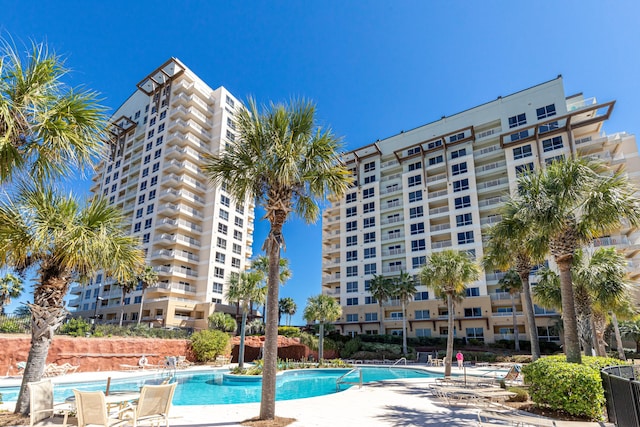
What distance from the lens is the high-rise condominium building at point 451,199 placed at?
45906 millimetres

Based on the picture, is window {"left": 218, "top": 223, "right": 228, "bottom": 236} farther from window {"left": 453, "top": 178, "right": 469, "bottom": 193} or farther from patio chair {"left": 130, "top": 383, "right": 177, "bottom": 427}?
patio chair {"left": 130, "top": 383, "right": 177, "bottom": 427}

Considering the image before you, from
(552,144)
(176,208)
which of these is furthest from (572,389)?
(176,208)

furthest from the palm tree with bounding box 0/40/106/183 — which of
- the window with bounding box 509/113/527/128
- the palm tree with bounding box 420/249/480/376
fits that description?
the window with bounding box 509/113/527/128

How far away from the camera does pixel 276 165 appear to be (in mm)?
9945

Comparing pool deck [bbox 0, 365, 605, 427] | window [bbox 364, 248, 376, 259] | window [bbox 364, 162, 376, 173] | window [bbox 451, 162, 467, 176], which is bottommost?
pool deck [bbox 0, 365, 605, 427]

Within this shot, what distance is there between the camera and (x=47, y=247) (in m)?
8.70

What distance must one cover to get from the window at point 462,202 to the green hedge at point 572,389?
4484cm

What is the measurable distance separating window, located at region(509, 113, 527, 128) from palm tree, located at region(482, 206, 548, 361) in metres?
38.0

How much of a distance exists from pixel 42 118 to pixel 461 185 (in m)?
53.8

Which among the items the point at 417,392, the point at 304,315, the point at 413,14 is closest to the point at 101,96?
the point at 417,392

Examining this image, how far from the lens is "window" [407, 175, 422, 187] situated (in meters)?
58.1

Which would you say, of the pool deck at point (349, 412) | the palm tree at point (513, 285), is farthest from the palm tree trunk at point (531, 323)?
the palm tree at point (513, 285)

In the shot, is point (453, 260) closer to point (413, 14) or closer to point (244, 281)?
point (413, 14)

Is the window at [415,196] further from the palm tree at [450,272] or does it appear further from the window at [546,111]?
the palm tree at [450,272]
